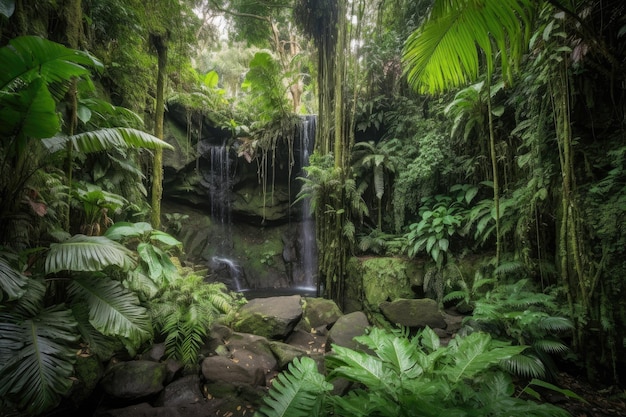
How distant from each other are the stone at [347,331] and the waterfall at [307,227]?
501 centimetres

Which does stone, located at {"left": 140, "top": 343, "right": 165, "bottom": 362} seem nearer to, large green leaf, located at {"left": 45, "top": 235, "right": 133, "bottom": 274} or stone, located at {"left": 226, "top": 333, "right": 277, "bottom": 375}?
stone, located at {"left": 226, "top": 333, "right": 277, "bottom": 375}

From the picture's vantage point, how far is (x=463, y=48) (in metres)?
2.08

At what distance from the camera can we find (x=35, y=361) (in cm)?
205

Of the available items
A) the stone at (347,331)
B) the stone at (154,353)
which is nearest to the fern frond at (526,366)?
the stone at (347,331)

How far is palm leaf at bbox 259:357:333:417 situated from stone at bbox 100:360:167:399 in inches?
69.9

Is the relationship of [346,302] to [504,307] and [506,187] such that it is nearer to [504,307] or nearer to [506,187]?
[504,307]

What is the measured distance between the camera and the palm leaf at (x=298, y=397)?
1.62 meters

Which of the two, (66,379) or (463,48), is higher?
(463,48)

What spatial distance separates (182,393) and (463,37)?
163 inches

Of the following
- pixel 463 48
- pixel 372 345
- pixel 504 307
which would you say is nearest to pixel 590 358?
pixel 504 307

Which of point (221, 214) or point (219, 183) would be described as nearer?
point (219, 183)

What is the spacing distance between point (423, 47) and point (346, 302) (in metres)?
5.12

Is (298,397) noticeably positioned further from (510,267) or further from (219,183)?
(219,183)

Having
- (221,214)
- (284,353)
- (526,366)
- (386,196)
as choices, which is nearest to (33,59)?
(284,353)
